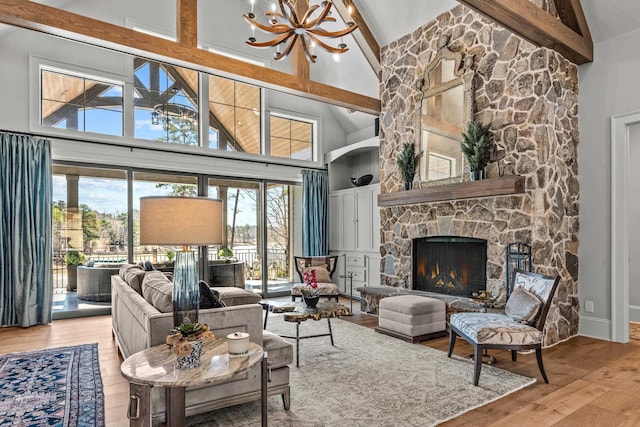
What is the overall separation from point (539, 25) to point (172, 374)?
4.20 meters

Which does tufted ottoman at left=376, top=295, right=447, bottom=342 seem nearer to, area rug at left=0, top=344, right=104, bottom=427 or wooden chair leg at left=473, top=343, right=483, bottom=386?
wooden chair leg at left=473, top=343, right=483, bottom=386

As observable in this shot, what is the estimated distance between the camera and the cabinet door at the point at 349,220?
748 cm

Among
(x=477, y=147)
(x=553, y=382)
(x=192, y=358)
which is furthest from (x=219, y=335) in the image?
(x=477, y=147)

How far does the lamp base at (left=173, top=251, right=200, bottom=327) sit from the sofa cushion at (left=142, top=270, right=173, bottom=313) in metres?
0.43

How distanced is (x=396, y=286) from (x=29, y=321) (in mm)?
5071

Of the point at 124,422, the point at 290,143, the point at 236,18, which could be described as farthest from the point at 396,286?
the point at 236,18

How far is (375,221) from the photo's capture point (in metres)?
6.92

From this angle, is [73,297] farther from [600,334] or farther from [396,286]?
[600,334]

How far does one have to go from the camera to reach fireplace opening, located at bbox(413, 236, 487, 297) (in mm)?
4980

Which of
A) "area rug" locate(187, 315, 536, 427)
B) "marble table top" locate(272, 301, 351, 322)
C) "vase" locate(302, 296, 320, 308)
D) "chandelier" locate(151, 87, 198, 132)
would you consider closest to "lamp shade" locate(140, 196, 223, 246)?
"area rug" locate(187, 315, 536, 427)

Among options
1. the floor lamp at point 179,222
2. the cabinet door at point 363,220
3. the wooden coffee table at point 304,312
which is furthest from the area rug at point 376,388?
the cabinet door at point 363,220

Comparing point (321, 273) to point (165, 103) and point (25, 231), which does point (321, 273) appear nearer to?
point (165, 103)

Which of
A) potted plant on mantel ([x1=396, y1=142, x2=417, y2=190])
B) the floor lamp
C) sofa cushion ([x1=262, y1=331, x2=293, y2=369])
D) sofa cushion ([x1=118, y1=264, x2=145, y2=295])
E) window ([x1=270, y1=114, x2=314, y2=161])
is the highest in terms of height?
window ([x1=270, y1=114, x2=314, y2=161])

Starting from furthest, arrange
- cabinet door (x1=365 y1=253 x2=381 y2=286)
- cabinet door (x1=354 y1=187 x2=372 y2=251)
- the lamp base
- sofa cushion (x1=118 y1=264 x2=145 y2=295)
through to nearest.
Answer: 1. cabinet door (x1=354 y1=187 x2=372 y2=251)
2. cabinet door (x1=365 y1=253 x2=381 y2=286)
3. sofa cushion (x1=118 y1=264 x2=145 y2=295)
4. the lamp base
